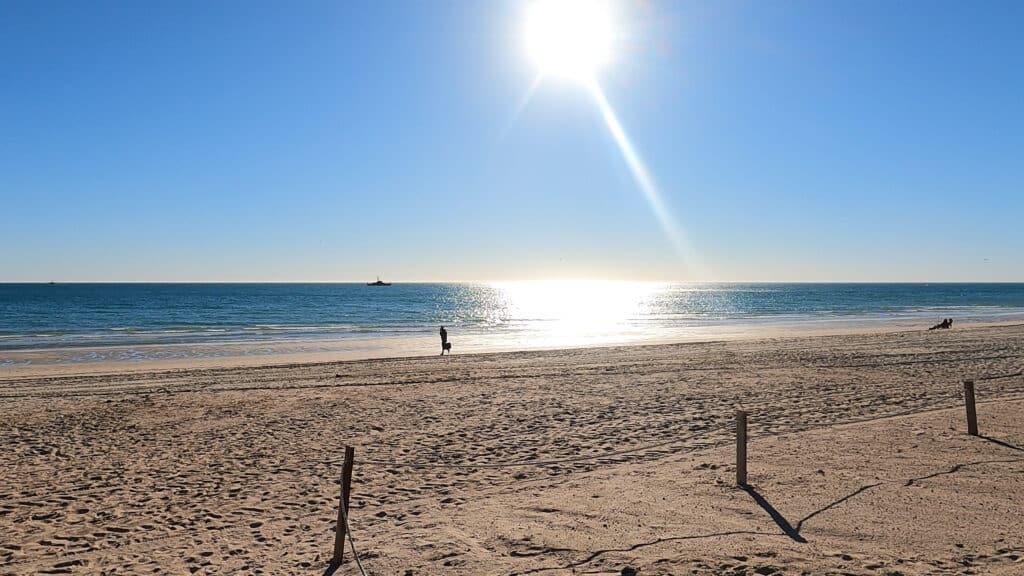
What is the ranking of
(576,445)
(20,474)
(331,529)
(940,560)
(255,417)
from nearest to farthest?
(940,560)
(331,529)
(20,474)
(576,445)
(255,417)

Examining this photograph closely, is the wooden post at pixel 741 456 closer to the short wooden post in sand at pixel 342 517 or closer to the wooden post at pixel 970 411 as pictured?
the wooden post at pixel 970 411

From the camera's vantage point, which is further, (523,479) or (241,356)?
(241,356)

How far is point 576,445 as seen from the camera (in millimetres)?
11766

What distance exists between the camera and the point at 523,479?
9734mm

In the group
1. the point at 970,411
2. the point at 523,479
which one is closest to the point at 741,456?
the point at 523,479

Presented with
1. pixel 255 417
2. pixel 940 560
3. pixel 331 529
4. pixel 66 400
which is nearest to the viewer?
pixel 940 560

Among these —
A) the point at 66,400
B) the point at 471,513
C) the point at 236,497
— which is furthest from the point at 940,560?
the point at 66,400

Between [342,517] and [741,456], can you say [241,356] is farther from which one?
[741,456]

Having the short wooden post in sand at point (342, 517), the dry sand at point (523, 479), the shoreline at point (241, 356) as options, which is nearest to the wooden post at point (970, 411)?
the dry sand at point (523, 479)

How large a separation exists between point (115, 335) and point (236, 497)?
4130 centimetres

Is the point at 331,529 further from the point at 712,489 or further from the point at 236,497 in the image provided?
the point at 712,489

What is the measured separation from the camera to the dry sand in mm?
6922

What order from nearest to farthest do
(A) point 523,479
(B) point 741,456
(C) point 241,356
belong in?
(B) point 741,456, (A) point 523,479, (C) point 241,356

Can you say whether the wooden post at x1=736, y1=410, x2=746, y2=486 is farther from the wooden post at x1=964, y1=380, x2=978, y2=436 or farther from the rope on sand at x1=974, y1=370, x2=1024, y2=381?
the rope on sand at x1=974, y1=370, x2=1024, y2=381
